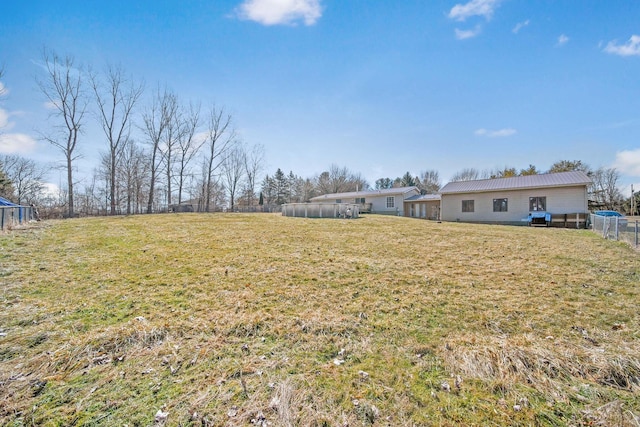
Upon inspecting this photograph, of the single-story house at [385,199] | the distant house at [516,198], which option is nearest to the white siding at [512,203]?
the distant house at [516,198]

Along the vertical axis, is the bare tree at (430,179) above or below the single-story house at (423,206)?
above

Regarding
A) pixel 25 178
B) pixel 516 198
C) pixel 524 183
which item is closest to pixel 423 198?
pixel 516 198

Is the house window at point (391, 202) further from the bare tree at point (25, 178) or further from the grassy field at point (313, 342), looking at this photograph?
the bare tree at point (25, 178)

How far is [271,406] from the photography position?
2215 millimetres

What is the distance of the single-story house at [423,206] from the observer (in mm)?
26734

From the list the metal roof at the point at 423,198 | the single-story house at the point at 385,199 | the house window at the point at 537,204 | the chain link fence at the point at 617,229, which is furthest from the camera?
the single-story house at the point at 385,199

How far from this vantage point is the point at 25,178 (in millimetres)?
32125

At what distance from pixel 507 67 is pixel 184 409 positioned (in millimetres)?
13544

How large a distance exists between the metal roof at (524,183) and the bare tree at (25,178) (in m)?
45.2

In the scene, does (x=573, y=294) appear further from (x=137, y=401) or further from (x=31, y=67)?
(x=31, y=67)

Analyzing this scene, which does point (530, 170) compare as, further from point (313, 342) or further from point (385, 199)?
point (313, 342)

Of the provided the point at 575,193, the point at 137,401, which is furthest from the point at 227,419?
the point at 575,193

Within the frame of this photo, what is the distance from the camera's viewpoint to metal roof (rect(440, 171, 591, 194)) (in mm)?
16939

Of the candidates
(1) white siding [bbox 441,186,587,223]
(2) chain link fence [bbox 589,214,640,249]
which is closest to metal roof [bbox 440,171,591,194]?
(1) white siding [bbox 441,186,587,223]
